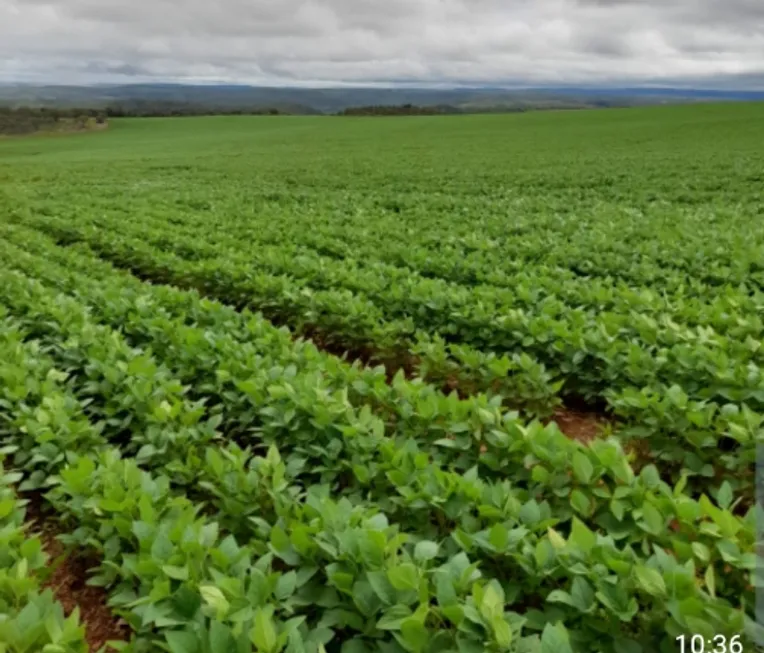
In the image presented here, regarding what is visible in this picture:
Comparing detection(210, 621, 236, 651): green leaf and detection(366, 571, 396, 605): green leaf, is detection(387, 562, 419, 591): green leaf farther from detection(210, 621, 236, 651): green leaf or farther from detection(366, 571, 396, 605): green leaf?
detection(210, 621, 236, 651): green leaf

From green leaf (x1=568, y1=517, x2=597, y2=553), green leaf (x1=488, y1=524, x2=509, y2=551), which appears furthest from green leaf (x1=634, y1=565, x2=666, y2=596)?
green leaf (x1=488, y1=524, x2=509, y2=551)

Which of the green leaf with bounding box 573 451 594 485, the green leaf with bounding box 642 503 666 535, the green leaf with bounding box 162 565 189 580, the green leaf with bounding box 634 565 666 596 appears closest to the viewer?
the green leaf with bounding box 634 565 666 596

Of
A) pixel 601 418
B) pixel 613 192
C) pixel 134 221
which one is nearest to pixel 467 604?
pixel 601 418

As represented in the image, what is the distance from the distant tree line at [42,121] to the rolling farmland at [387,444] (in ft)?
218

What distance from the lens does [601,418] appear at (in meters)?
5.49

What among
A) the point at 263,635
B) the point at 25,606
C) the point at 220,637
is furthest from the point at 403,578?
the point at 25,606

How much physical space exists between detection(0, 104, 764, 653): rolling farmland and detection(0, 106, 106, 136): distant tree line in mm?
66456

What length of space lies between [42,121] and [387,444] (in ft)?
267

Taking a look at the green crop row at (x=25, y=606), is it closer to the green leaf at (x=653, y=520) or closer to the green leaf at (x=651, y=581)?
the green leaf at (x=651, y=581)

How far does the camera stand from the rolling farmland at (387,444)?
248cm

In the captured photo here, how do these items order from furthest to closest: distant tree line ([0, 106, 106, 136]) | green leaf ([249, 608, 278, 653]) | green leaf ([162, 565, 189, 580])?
1. distant tree line ([0, 106, 106, 136])
2. green leaf ([162, 565, 189, 580])
3. green leaf ([249, 608, 278, 653])

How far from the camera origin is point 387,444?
360 centimetres

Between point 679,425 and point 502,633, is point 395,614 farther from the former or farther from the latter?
point 679,425

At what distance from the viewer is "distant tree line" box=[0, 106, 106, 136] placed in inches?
2680
